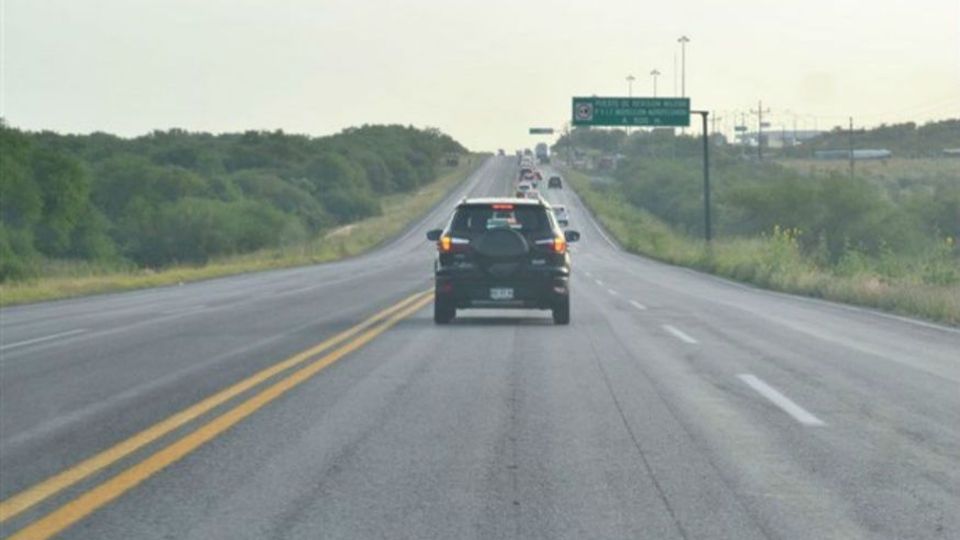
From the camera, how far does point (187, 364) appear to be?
15359mm

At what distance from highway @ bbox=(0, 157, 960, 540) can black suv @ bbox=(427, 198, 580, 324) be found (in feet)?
2.24

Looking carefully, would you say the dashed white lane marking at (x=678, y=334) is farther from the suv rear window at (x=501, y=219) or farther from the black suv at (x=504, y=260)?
the suv rear window at (x=501, y=219)

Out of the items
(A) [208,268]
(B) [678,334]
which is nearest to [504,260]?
(B) [678,334]

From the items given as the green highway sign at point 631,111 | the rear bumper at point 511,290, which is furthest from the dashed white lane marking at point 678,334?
the green highway sign at point 631,111

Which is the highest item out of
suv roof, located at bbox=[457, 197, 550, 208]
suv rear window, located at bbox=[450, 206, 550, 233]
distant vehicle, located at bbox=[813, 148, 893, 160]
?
distant vehicle, located at bbox=[813, 148, 893, 160]

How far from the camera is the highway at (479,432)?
292 inches

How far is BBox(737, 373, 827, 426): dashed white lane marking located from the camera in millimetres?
10961

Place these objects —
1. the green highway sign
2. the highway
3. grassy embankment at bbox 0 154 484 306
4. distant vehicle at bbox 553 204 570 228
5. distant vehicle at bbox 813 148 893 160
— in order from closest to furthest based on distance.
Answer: the highway, grassy embankment at bbox 0 154 484 306, the green highway sign, distant vehicle at bbox 553 204 570 228, distant vehicle at bbox 813 148 893 160

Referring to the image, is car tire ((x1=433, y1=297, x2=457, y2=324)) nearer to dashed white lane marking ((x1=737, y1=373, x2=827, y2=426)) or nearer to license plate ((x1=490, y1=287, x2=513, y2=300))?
license plate ((x1=490, y1=287, x2=513, y2=300))

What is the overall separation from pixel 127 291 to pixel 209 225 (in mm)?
52030

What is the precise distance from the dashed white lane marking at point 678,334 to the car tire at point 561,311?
4.67ft

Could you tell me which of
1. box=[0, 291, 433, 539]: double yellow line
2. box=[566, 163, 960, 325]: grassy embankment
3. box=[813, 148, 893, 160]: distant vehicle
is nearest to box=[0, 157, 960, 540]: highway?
box=[0, 291, 433, 539]: double yellow line

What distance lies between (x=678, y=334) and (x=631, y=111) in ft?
136

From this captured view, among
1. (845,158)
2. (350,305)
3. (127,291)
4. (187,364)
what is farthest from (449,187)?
(187,364)
